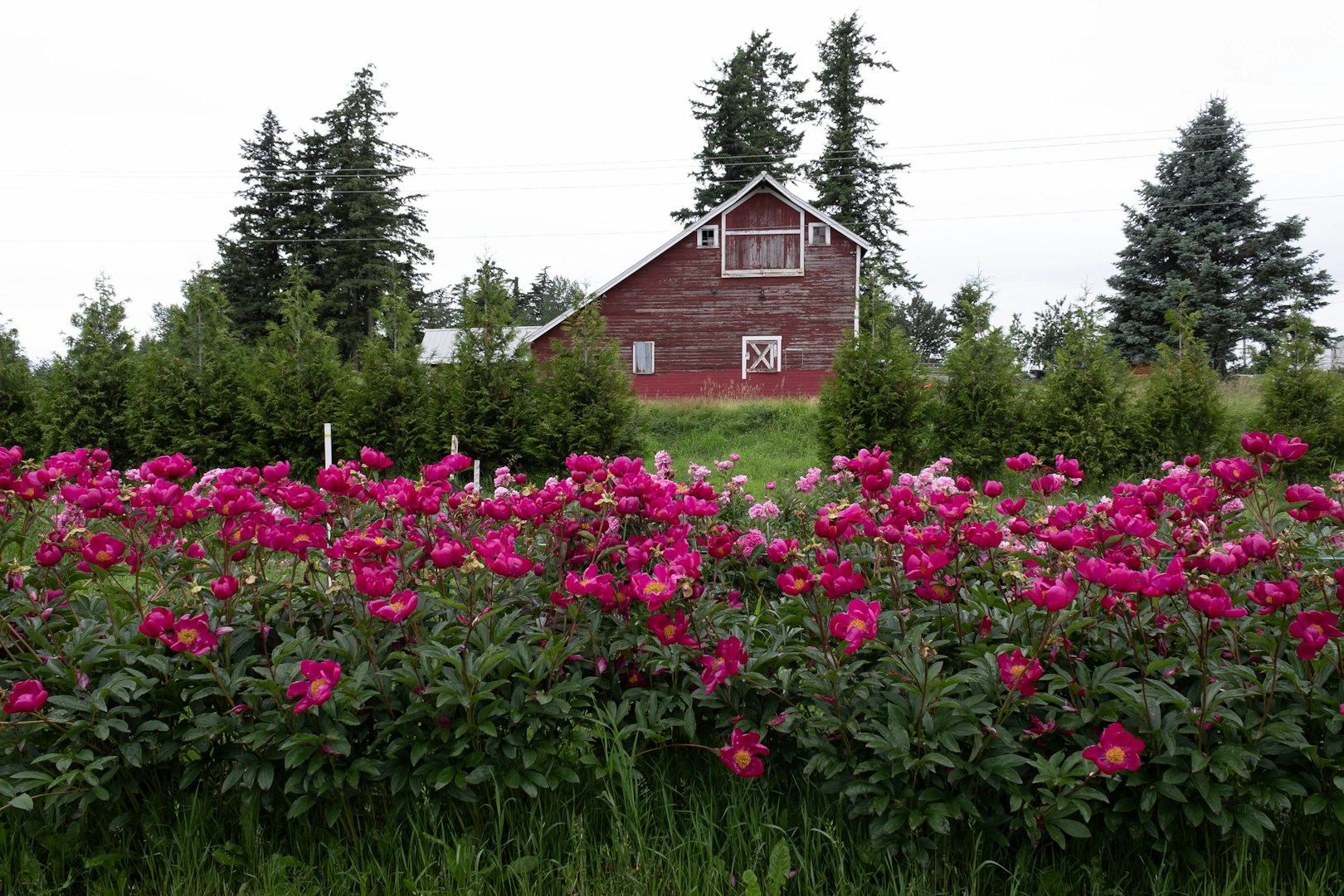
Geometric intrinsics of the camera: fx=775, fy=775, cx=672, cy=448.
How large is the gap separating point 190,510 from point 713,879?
1607 millimetres

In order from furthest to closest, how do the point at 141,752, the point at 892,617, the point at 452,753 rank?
the point at 892,617 < the point at 141,752 < the point at 452,753

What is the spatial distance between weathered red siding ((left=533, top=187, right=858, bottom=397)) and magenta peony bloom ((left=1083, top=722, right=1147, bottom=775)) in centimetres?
1814

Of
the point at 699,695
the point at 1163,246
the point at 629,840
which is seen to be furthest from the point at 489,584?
the point at 1163,246

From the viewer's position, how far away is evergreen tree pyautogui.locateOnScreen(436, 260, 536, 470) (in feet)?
31.5

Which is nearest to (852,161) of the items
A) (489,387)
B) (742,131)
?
(742,131)

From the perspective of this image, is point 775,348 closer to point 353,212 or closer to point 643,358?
point 643,358

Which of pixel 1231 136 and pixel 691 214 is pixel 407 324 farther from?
pixel 1231 136

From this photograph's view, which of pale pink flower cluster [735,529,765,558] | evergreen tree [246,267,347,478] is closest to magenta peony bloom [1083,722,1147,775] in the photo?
pale pink flower cluster [735,529,765,558]

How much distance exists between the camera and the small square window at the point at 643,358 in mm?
20219

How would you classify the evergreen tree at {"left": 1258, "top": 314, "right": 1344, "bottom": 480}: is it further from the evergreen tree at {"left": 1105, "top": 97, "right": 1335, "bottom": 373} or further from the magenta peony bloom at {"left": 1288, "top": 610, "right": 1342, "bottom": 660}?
the evergreen tree at {"left": 1105, "top": 97, "right": 1335, "bottom": 373}

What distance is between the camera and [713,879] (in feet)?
5.57

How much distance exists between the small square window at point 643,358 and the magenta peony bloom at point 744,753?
1872cm

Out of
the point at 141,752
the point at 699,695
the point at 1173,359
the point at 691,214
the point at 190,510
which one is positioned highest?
the point at 691,214

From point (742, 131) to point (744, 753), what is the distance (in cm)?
3062
